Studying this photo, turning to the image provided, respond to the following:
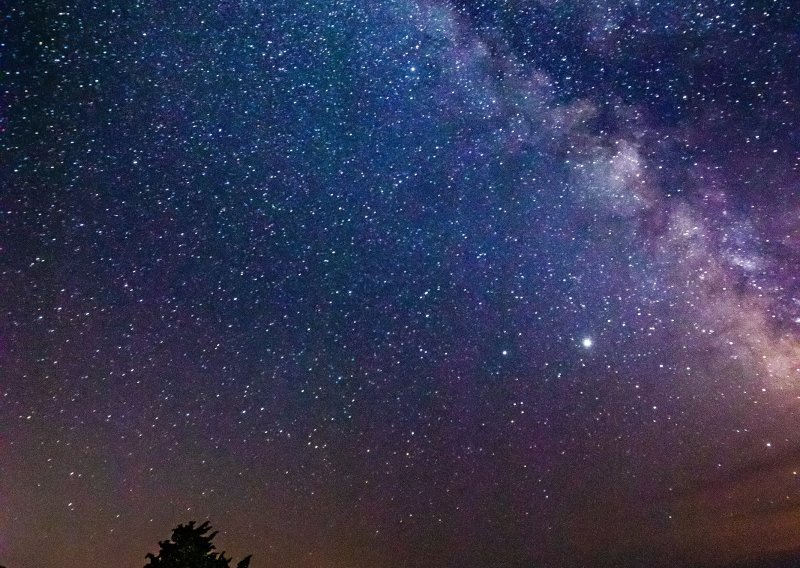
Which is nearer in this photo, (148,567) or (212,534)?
(148,567)

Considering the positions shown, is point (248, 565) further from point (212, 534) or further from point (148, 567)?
point (148, 567)

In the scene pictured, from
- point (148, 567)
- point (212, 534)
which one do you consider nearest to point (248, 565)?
point (212, 534)

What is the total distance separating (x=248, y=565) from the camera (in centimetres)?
1547

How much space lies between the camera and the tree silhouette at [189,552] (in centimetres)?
1470

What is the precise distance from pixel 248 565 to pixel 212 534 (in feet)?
3.60

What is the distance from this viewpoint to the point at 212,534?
1530 cm

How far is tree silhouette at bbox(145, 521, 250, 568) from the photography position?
14695 millimetres

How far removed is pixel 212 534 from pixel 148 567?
4.84 feet

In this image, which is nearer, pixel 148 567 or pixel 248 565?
pixel 148 567

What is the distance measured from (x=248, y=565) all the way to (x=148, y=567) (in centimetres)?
220

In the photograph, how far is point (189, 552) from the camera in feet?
48.7
